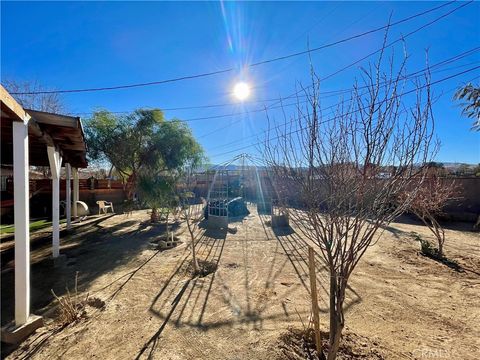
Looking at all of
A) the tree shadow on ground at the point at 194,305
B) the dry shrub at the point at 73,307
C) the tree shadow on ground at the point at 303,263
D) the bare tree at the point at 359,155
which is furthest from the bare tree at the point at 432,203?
the dry shrub at the point at 73,307

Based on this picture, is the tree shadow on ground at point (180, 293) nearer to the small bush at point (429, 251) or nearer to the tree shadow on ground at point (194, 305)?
the tree shadow on ground at point (194, 305)

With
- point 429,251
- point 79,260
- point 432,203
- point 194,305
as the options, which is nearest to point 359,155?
point 194,305

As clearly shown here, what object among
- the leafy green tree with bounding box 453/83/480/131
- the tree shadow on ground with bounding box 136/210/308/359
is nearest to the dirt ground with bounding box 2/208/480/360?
the tree shadow on ground with bounding box 136/210/308/359

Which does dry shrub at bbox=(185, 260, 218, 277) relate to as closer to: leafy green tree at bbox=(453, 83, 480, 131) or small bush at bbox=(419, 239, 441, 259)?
small bush at bbox=(419, 239, 441, 259)

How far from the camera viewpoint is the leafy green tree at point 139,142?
9.83 meters

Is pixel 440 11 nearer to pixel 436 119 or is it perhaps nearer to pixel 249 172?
pixel 436 119

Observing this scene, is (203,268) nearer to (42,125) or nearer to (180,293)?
(180,293)

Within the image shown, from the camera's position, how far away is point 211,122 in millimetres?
16984

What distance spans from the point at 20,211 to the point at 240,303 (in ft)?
9.93

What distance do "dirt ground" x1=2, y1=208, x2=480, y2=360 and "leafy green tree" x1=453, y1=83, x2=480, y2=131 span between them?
5.58 metres

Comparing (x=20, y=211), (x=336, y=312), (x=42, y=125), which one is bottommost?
(x=336, y=312)

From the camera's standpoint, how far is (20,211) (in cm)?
266

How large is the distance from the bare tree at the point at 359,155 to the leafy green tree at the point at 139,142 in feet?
27.7

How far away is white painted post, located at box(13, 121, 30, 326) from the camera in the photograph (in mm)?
2635
